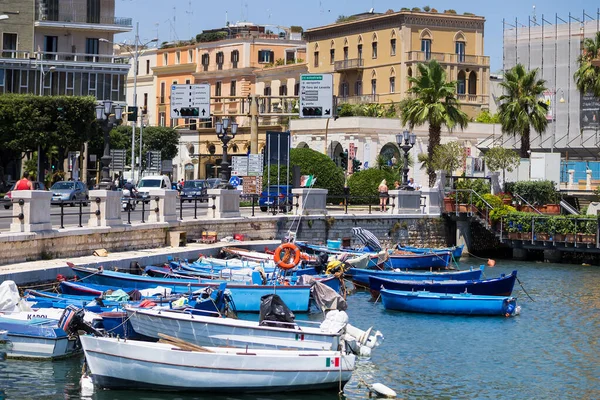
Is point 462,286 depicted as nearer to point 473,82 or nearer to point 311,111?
point 311,111

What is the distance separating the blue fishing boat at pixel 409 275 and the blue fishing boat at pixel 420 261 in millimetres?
4963

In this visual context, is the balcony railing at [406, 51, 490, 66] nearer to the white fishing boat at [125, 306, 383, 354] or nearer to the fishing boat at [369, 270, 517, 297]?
the fishing boat at [369, 270, 517, 297]

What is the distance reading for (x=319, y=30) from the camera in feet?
340

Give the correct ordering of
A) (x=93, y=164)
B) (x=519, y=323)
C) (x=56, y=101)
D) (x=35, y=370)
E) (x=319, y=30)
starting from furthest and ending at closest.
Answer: (x=319, y=30)
(x=93, y=164)
(x=56, y=101)
(x=519, y=323)
(x=35, y=370)

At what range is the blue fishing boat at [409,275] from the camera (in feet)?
132

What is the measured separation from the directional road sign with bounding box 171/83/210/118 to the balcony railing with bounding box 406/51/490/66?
1213 inches

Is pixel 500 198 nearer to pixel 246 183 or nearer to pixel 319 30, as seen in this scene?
pixel 246 183

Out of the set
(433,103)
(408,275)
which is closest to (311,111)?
(433,103)

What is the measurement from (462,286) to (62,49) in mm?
57680

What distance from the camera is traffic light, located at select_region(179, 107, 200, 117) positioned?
6738 centimetres

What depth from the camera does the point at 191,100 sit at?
67.3 meters

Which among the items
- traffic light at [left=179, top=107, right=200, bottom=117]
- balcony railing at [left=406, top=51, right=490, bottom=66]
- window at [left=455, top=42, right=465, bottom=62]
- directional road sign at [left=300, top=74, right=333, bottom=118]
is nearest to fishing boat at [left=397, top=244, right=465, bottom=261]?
directional road sign at [left=300, top=74, right=333, bottom=118]

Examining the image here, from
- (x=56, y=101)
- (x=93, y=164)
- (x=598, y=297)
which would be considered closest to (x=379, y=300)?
(x=598, y=297)

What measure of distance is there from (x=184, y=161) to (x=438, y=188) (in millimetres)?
57435
